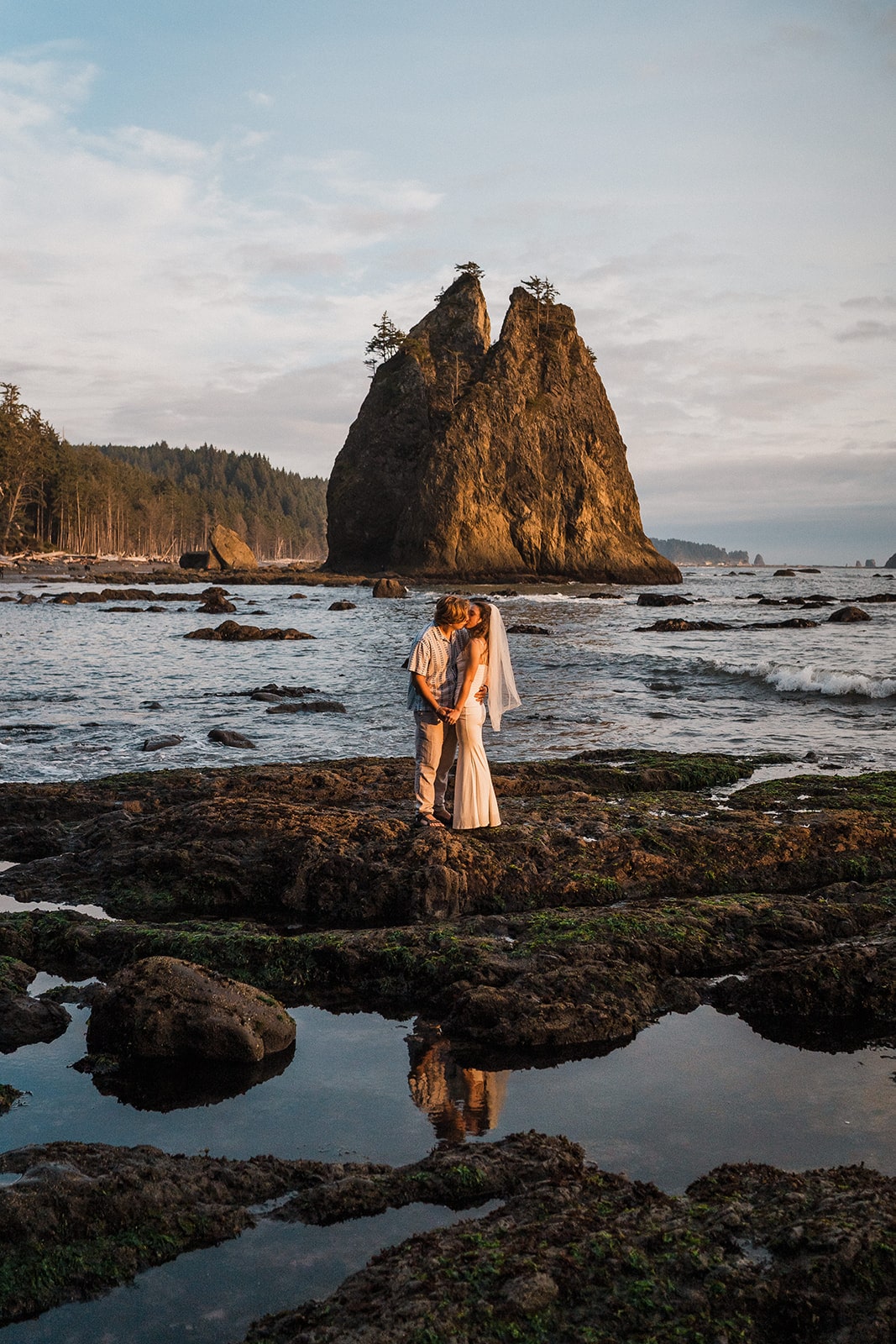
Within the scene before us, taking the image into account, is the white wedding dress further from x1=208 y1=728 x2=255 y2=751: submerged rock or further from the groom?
x1=208 y1=728 x2=255 y2=751: submerged rock

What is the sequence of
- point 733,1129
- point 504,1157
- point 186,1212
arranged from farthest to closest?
point 733,1129 → point 504,1157 → point 186,1212

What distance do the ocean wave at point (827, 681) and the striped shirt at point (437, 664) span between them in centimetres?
1308

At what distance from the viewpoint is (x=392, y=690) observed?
19.8 m

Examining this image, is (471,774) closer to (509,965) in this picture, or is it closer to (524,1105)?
(509,965)

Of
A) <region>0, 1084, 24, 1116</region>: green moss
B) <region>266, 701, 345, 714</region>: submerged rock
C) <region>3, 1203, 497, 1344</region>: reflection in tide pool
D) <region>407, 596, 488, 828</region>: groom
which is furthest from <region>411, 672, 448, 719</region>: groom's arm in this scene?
<region>266, 701, 345, 714</region>: submerged rock

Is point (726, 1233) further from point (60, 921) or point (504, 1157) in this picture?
point (60, 921)

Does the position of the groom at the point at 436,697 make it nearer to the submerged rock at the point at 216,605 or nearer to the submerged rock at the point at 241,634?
the submerged rock at the point at 241,634

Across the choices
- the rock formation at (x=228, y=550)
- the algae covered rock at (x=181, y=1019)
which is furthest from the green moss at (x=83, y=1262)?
the rock formation at (x=228, y=550)

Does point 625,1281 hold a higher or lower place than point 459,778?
lower

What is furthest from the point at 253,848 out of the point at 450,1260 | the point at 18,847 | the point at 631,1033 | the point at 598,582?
the point at 598,582

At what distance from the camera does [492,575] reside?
83062 mm

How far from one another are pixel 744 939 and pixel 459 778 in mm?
2721

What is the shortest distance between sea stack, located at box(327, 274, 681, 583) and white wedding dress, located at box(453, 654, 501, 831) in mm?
73735

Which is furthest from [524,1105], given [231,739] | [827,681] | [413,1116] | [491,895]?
[827,681]
